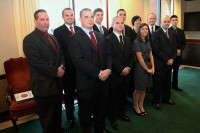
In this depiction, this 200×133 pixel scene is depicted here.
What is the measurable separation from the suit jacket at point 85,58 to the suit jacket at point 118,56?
42 centimetres

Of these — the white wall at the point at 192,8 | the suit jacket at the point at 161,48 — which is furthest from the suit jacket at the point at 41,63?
the white wall at the point at 192,8

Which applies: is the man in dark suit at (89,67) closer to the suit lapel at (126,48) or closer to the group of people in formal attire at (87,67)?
the group of people in formal attire at (87,67)

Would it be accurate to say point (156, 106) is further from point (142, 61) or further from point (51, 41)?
point (51, 41)

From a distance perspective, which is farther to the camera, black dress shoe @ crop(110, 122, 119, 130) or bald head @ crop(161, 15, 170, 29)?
bald head @ crop(161, 15, 170, 29)

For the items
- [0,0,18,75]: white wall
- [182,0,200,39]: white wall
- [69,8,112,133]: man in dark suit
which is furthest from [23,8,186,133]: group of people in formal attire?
[182,0,200,39]: white wall

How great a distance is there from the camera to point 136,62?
3.29 meters

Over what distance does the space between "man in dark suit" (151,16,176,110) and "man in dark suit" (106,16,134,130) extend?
696 millimetres

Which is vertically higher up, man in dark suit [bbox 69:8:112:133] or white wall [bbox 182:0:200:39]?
white wall [bbox 182:0:200:39]

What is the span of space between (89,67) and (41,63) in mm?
546

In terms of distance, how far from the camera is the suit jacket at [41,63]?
2.20 meters

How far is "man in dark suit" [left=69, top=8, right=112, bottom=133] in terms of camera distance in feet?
7.72

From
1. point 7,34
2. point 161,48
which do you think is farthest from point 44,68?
point 161,48

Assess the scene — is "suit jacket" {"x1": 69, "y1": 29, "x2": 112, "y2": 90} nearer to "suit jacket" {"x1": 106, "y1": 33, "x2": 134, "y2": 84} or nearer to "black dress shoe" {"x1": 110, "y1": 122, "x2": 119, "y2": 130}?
"suit jacket" {"x1": 106, "y1": 33, "x2": 134, "y2": 84}

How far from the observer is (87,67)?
2.33m
